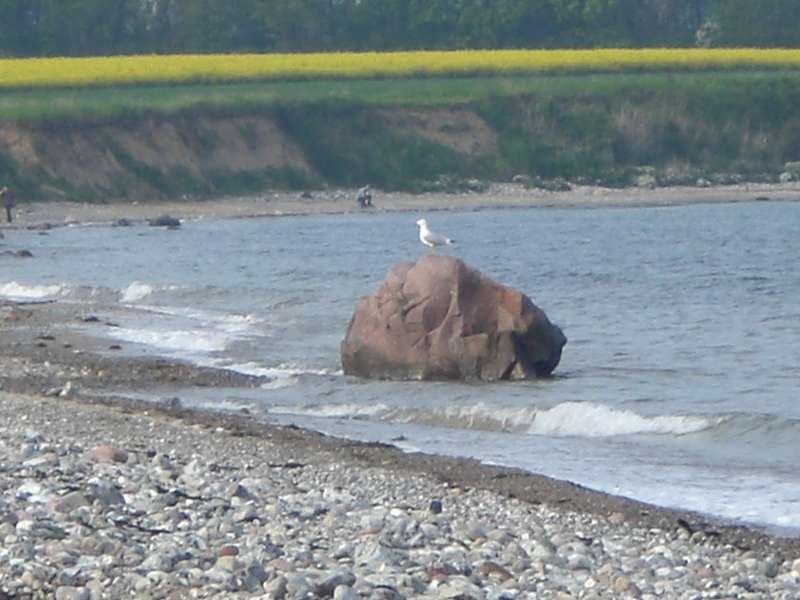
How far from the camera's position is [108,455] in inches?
487

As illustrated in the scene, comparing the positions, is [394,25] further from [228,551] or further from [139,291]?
[228,551]

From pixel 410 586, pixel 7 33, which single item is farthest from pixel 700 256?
pixel 7 33

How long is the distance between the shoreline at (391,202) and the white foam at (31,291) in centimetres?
1895

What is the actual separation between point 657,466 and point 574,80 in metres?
57.3

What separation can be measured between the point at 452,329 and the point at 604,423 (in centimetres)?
257

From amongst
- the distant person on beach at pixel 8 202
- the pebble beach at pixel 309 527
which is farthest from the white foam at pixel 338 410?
the distant person on beach at pixel 8 202

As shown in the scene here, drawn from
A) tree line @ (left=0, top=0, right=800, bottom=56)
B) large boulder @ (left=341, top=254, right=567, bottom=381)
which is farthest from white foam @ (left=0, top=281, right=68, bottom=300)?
tree line @ (left=0, top=0, right=800, bottom=56)

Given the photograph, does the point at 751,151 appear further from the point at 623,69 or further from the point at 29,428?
the point at 29,428

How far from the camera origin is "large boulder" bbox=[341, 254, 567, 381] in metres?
19.0

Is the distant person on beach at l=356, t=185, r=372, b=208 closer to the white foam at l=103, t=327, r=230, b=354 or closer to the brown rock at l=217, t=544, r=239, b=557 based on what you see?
the white foam at l=103, t=327, r=230, b=354

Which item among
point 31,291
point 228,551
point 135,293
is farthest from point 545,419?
point 31,291

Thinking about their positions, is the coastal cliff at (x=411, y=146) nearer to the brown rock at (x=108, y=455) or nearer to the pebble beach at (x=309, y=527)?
the pebble beach at (x=309, y=527)

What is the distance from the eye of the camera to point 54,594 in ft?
27.3

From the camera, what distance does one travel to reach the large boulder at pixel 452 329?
19.0 meters
